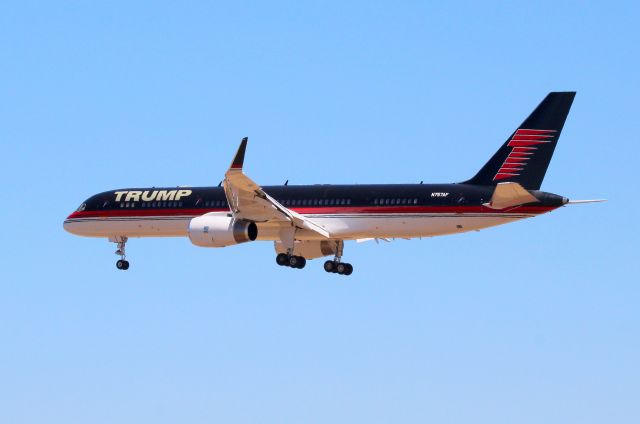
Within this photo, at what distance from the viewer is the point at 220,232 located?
7131cm

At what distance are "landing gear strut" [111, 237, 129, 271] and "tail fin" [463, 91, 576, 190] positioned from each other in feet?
61.1

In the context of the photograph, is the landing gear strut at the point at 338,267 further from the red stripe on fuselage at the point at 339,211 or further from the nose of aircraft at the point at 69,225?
the nose of aircraft at the point at 69,225

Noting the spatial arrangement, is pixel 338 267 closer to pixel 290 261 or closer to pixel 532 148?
pixel 290 261

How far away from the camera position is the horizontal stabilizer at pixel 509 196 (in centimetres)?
6700

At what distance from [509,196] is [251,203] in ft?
36.8

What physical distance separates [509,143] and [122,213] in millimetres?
19170

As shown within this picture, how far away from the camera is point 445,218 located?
229 ft

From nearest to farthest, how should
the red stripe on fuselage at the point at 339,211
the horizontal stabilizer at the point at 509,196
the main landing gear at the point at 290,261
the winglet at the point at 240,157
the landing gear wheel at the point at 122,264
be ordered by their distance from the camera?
the horizontal stabilizer at the point at 509,196 < the winglet at the point at 240,157 < the red stripe on fuselage at the point at 339,211 < the main landing gear at the point at 290,261 < the landing gear wheel at the point at 122,264

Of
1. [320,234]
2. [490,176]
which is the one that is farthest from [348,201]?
[490,176]

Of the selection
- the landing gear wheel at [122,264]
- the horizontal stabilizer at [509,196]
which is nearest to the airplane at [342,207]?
the horizontal stabilizer at [509,196]

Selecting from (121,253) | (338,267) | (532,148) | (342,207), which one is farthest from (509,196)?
(121,253)

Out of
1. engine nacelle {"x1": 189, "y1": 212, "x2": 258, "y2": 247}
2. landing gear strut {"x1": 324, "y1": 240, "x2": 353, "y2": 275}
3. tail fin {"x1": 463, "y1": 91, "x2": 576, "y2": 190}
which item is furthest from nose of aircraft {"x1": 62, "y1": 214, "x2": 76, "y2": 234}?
tail fin {"x1": 463, "y1": 91, "x2": 576, "y2": 190}

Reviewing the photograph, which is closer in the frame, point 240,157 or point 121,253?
point 240,157

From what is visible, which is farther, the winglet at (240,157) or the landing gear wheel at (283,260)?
the landing gear wheel at (283,260)
